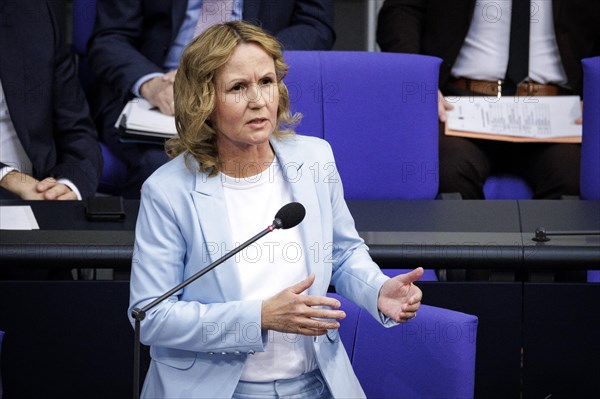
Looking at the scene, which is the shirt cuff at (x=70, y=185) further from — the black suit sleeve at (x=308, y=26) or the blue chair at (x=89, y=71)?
the black suit sleeve at (x=308, y=26)

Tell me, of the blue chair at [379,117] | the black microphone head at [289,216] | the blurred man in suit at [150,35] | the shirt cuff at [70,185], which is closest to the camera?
the black microphone head at [289,216]

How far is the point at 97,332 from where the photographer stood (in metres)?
2.15

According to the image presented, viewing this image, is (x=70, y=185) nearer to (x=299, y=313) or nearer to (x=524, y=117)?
(x=524, y=117)

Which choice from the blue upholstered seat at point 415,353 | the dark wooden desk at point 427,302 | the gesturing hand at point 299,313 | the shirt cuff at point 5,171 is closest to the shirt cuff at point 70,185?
the shirt cuff at point 5,171

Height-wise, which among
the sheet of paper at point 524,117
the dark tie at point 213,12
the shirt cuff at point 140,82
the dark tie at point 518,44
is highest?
the dark tie at point 213,12

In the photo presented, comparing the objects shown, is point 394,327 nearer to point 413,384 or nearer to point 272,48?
point 413,384

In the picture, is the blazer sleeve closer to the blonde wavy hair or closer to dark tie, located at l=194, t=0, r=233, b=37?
the blonde wavy hair

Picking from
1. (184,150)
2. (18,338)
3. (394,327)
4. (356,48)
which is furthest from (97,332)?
(356,48)

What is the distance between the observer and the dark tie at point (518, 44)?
308 centimetres

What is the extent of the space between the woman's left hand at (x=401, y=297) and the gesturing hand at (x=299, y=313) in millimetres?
111

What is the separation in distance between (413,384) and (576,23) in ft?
5.76

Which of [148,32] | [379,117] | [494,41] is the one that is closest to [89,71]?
[148,32]

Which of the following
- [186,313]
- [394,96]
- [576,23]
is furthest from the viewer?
[576,23]

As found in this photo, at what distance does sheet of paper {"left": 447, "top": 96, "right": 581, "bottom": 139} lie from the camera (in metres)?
2.81
